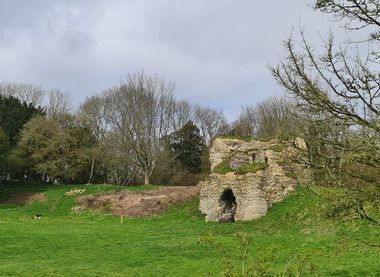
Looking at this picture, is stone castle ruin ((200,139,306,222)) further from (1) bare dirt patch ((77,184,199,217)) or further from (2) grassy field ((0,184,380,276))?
(1) bare dirt patch ((77,184,199,217))

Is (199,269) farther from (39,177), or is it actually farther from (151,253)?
(39,177)

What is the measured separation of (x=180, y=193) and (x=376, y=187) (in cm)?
3404

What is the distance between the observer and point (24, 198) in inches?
1809

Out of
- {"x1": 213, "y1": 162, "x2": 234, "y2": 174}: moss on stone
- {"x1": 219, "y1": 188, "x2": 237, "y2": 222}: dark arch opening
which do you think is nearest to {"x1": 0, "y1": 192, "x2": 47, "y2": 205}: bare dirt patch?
{"x1": 213, "y1": 162, "x2": 234, "y2": 174}: moss on stone

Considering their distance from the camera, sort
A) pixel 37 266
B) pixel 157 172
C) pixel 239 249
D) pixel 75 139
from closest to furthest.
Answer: pixel 37 266
pixel 239 249
pixel 75 139
pixel 157 172

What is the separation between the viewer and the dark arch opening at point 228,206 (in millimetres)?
33125

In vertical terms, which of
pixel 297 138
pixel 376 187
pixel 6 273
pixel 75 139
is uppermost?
pixel 75 139

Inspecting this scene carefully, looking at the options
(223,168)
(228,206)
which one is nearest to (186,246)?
(228,206)

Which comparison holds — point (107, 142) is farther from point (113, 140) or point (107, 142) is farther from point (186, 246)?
point (186, 246)

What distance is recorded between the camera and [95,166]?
62.4m

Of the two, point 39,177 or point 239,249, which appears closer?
point 239,249

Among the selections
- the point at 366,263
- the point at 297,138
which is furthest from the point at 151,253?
the point at 297,138

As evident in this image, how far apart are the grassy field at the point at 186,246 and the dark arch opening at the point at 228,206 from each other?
1734 mm

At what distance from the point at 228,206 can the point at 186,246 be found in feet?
43.2
